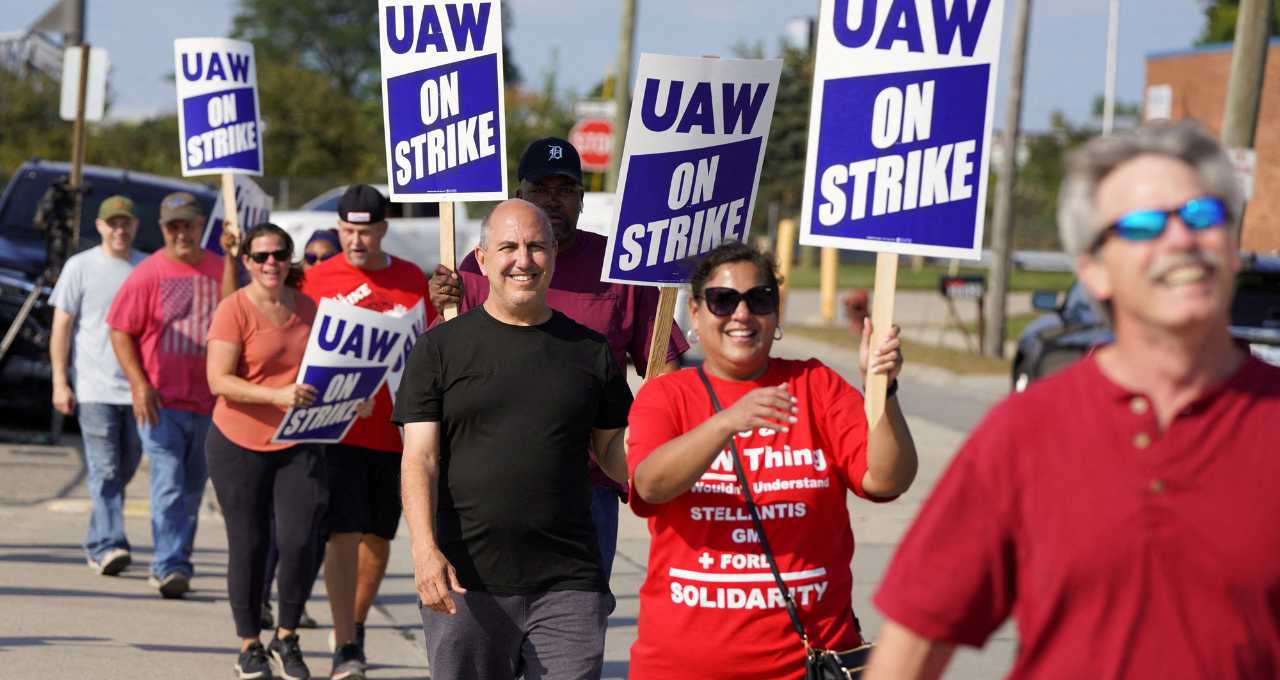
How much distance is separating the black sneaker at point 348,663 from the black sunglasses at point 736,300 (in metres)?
3.49

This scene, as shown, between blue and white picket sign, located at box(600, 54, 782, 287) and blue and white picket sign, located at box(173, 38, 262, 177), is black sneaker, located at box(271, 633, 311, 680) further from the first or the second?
blue and white picket sign, located at box(173, 38, 262, 177)

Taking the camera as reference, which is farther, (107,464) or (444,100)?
(107,464)

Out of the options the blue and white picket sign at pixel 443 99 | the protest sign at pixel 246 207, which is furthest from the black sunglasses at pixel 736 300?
the protest sign at pixel 246 207

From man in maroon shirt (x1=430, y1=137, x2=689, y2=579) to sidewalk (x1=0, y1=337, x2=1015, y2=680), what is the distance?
6.87 ft

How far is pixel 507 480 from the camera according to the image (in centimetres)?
515

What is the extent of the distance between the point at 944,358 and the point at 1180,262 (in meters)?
23.8

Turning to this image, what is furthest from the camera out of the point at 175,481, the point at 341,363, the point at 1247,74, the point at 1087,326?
the point at 1247,74

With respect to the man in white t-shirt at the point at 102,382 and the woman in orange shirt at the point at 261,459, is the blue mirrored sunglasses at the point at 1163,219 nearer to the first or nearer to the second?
the woman in orange shirt at the point at 261,459

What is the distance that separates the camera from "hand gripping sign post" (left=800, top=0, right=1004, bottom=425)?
187 inches

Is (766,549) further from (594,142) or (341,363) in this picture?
(594,142)

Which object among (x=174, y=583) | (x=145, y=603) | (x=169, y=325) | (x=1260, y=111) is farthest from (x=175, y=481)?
(x=1260, y=111)

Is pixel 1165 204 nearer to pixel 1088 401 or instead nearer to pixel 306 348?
pixel 1088 401

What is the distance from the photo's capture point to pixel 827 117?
4738 millimetres

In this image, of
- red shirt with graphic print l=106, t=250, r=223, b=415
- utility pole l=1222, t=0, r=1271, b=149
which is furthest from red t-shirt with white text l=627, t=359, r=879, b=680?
utility pole l=1222, t=0, r=1271, b=149
